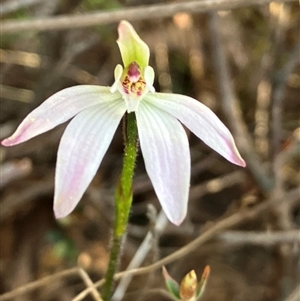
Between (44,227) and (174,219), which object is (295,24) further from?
(174,219)

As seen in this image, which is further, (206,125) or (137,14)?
(137,14)

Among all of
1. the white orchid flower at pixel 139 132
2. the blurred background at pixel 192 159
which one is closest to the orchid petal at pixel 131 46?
the white orchid flower at pixel 139 132

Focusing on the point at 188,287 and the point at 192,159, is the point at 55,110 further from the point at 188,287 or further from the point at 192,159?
the point at 192,159

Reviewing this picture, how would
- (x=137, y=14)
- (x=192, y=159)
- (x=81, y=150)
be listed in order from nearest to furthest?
(x=81, y=150) < (x=137, y=14) < (x=192, y=159)

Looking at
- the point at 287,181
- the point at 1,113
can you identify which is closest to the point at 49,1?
the point at 1,113

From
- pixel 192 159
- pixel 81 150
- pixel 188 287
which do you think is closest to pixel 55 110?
pixel 81 150

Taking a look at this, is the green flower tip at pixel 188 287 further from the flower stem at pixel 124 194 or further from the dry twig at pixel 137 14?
the dry twig at pixel 137 14

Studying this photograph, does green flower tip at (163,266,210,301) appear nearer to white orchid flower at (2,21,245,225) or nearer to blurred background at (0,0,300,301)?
white orchid flower at (2,21,245,225)
